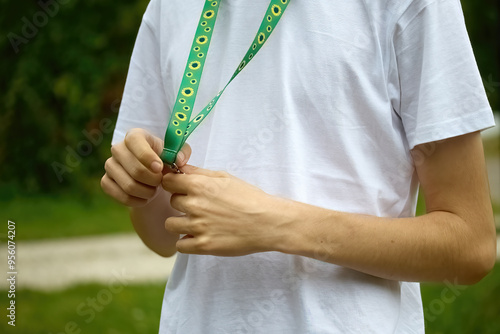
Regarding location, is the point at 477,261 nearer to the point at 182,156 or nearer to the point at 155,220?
the point at 182,156

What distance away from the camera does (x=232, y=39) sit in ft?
4.96

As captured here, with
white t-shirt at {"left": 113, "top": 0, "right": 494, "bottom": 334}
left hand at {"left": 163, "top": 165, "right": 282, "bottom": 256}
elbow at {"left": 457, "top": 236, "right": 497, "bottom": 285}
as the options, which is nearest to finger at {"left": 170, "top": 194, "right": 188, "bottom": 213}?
left hand at {"left": 163, "top": 165, "right": 282, "bottom": 256}

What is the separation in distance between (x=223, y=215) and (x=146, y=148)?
0.72 ft

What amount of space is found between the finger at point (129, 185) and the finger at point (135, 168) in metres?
0.01

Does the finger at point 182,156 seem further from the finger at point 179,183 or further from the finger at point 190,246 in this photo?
the finger at point 190,246

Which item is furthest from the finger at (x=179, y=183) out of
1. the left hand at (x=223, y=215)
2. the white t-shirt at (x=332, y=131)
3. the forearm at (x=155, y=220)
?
the forearm at (x=155, y=220)

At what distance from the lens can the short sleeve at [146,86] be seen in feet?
5.60

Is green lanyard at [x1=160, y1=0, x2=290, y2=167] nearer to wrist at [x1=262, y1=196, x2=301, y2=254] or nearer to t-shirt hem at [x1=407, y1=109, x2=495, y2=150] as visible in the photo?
wrist at [x1=262, y1=196, x2=301, y2=254]

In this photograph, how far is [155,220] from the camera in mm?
1759

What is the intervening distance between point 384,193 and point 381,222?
0.27ft

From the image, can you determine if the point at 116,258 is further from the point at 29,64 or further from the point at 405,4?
the point at 405,4

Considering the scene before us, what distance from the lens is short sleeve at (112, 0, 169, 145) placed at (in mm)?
1707

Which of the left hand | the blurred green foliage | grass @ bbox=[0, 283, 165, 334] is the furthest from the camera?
the blurred green foliage

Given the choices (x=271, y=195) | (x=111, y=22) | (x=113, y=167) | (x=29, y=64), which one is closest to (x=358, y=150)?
(x=271, y=195)
